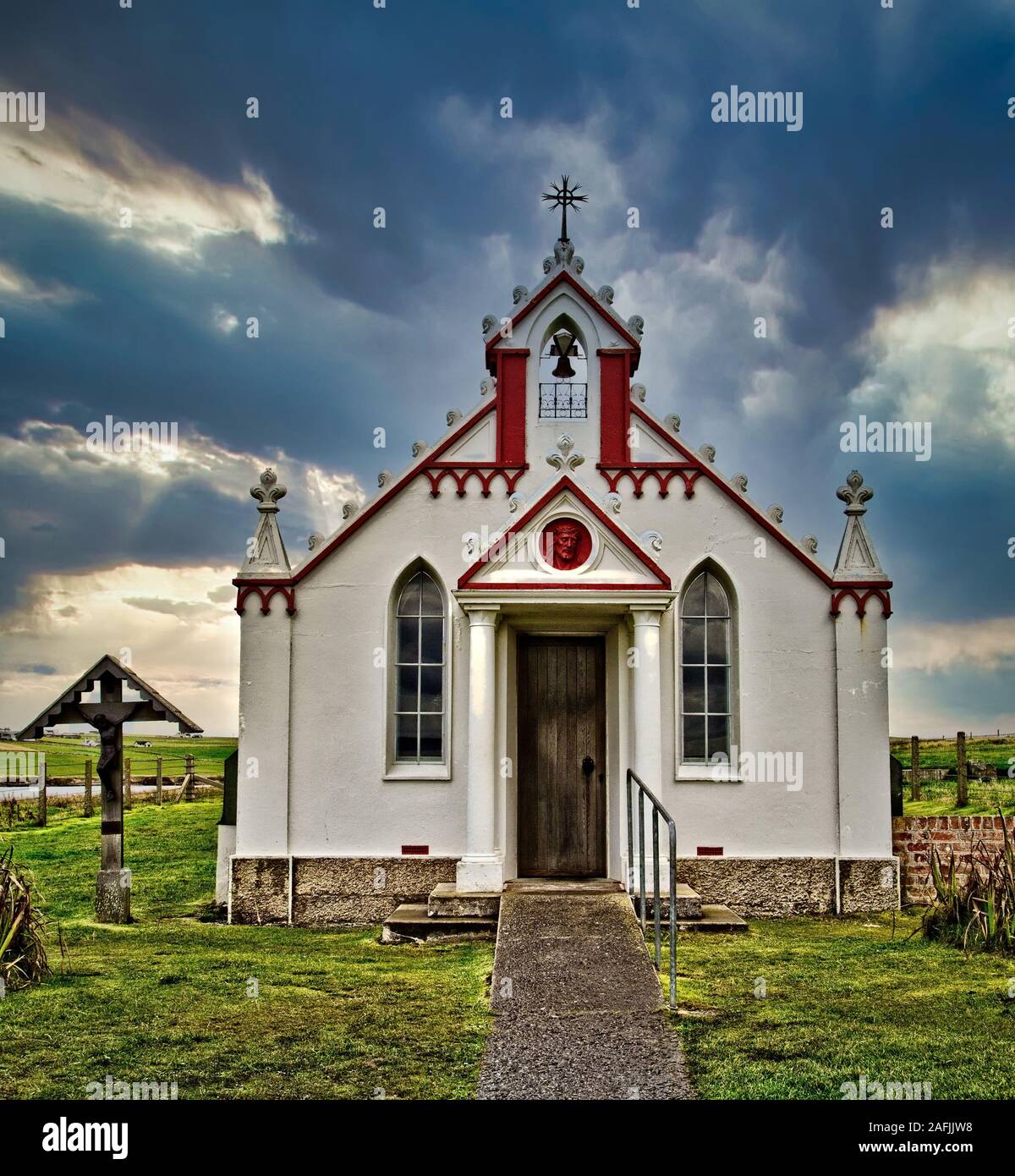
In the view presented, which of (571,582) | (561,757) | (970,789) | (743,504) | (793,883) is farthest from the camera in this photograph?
(970,789)

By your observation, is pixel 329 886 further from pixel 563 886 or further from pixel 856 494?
pixel 856 494

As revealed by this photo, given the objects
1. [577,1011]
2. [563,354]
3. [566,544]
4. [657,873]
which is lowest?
[577,1011]

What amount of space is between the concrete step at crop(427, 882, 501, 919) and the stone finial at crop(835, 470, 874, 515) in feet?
19.7

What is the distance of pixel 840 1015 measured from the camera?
292 inches

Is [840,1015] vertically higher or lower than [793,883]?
lower

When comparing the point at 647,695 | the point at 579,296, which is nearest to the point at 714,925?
the point at 647,695

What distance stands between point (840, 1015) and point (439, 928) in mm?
4279

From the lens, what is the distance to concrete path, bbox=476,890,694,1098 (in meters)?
5.94

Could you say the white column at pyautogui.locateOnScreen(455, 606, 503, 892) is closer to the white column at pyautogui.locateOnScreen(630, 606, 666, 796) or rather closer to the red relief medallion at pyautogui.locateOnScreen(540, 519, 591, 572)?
the red relief medallion at pyautogui.locateOnScreen(540, 519, 591, 572)

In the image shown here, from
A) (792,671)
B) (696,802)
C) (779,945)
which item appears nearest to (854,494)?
(792,671)

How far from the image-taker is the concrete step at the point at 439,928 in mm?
10391

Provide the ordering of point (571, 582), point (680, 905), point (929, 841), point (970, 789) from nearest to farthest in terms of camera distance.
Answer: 1. point (680, 905)
2. point (571, 582)
3. point (929, 841)
4. point (970, 789)

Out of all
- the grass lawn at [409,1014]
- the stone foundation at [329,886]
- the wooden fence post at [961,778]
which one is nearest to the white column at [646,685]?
the grass lawn at [409,1014]

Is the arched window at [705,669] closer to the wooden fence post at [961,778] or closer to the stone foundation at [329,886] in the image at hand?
the stone foundation at [329,886]
